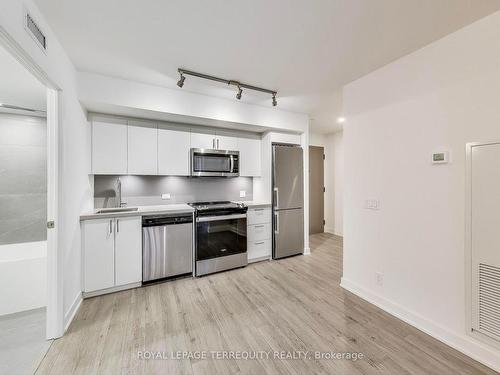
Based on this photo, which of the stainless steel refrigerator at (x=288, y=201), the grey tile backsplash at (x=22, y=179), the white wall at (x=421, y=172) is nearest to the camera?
the white wall at (x=421, y=172)

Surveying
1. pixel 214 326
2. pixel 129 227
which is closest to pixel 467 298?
pixel 214 326

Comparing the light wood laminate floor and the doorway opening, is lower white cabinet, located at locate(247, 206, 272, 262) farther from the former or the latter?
the doorway opening

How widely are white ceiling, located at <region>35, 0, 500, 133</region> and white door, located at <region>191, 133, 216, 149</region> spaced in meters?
0.86

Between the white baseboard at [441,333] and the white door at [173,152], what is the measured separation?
2.88 metres

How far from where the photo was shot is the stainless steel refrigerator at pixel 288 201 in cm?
359

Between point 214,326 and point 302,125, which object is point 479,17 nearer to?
point 302,125

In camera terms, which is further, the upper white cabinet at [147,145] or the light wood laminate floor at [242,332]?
the upper white cabinet at [147,145]

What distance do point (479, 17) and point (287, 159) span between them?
248 cm

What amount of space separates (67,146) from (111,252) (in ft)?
4.21

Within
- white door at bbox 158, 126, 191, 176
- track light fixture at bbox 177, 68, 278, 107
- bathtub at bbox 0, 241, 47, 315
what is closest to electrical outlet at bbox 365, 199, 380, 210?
track light fixture at bbox 177, 68, 278, 107

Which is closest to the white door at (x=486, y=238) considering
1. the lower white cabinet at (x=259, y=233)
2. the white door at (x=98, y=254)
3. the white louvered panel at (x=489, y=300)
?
the white louvered panel at (x=489, y=300)

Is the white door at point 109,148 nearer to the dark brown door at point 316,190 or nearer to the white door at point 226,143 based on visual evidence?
the white door at point 226,143

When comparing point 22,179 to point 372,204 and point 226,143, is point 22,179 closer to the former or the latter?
point 226,143

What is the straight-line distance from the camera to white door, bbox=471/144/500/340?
1490 mm
